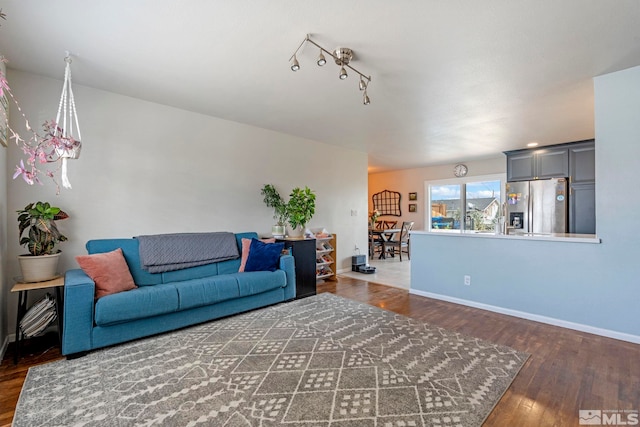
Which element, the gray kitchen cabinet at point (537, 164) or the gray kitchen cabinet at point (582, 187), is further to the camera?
the gray kitchen cabinet at point (537, 164)

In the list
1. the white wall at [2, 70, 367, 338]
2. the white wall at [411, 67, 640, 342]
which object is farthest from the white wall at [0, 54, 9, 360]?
the white wall at [411, 67, 640, 342]

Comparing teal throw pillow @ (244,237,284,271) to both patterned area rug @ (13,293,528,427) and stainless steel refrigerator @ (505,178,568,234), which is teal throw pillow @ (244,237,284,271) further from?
stainless steel refrigerator @ (505,178,568,234)

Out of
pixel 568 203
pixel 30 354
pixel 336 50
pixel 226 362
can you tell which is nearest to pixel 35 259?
pixel 30 354

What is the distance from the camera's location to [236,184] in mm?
4207

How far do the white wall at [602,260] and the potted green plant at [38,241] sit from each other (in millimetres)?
4548

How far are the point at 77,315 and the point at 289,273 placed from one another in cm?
211

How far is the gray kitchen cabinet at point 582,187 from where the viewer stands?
188 inches

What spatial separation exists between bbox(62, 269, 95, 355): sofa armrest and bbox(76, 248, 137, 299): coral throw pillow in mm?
148

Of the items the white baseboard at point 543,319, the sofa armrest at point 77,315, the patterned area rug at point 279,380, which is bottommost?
the patterned area rug at point 279,380

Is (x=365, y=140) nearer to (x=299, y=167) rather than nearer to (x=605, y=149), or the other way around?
(x=299, y=167)

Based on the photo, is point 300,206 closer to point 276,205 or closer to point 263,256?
point 276,205

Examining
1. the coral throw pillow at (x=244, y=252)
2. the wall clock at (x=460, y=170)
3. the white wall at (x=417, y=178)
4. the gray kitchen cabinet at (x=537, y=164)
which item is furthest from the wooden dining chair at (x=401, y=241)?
the coral throw pillow at (x=244, y=252)

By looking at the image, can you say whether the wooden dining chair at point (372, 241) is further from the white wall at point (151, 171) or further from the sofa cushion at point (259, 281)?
the sofa cushion at point (259, 281)

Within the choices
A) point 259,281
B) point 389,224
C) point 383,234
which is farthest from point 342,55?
point 389,224
